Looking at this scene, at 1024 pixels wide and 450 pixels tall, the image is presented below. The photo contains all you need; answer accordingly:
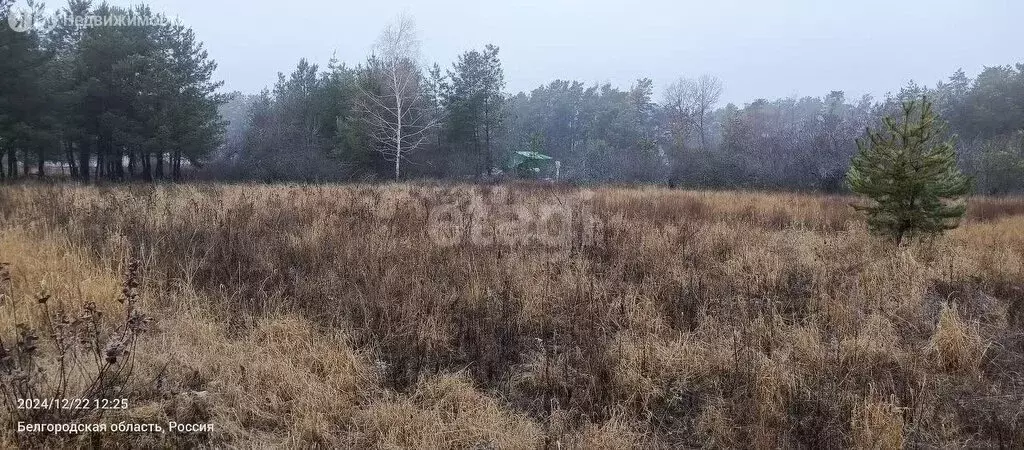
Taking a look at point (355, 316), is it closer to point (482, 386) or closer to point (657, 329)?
point (482, 386)

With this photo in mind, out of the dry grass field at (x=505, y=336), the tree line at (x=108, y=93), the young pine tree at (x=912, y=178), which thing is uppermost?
the tree line at (x=108, y=93)

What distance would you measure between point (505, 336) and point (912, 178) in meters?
5.65

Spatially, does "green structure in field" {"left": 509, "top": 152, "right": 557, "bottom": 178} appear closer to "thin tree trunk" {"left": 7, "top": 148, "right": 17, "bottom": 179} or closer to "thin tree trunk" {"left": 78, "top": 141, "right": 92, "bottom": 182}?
"thin tree trunk" {"left": 78, "top": 141, "right": 92, "bottom": 182}

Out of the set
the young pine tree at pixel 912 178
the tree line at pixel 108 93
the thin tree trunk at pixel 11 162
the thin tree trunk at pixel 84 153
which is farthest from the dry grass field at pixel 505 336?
the thin tree trunk at pixel 84 153

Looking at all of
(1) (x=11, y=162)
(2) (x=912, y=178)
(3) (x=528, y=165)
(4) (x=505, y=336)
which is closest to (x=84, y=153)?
(1) (x=11, y=162)

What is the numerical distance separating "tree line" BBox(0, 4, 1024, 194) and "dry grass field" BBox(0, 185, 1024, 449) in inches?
686

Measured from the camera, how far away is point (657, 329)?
146 inches

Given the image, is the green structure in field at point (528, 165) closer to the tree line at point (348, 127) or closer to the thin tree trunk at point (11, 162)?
the tree line at point (348, 127)

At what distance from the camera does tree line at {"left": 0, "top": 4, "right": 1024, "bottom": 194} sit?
65.8 ft

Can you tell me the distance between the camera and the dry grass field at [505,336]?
2.50 metres

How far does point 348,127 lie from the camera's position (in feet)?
82.9

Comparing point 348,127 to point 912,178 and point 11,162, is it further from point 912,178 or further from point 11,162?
point 912,178

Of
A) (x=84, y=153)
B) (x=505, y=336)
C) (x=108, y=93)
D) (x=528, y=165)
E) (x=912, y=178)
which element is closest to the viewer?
(x=505, y=336)

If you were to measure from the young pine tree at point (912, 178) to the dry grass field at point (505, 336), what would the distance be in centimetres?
38
